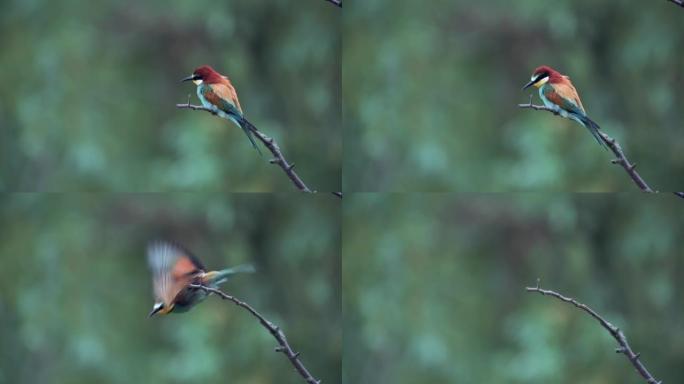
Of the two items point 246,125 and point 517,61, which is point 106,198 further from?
point 517,61

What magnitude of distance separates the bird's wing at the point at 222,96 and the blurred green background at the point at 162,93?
4 centimetres

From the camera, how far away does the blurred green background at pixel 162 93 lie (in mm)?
2814

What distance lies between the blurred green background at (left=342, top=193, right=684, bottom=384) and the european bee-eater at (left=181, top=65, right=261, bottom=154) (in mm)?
393

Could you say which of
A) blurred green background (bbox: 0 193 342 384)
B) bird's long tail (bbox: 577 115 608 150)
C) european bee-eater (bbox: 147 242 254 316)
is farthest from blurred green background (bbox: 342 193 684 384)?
european bee-eater (bbox: 147 242 254 316)

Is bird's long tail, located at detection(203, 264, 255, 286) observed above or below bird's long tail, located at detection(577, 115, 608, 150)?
above

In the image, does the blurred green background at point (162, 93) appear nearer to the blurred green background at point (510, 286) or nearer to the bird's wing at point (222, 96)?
the bird's wing at point (222, 96)

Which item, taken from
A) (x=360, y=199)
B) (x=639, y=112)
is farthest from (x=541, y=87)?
(x=360, y=199)

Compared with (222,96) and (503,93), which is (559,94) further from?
(222,96)

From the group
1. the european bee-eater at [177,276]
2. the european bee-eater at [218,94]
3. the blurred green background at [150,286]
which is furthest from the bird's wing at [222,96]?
the european bee-eater at [177,276]

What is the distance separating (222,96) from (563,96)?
932 millimetres

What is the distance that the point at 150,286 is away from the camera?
2.86 meters

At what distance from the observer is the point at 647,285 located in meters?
3.01

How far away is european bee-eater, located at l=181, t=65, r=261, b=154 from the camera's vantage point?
2746mm

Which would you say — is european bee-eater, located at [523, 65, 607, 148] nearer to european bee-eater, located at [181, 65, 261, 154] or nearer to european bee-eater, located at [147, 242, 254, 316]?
european bee-eater, located at [181, 65, 261, 154]
